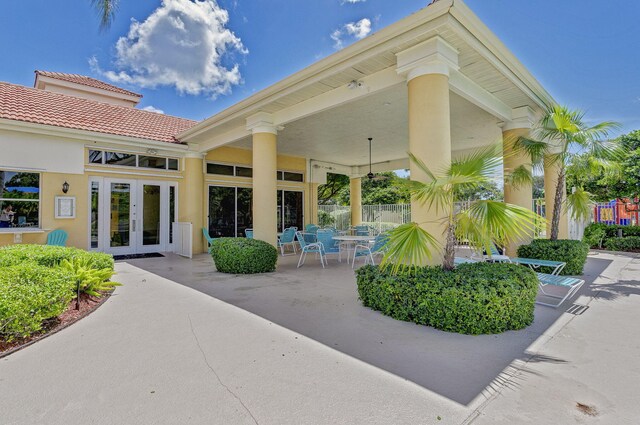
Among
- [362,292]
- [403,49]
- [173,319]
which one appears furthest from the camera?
[403,49]

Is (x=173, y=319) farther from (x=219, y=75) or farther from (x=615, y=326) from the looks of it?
(x=219, y=75)

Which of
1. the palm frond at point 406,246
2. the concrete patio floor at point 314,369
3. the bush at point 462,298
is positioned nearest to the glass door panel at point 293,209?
the concrete patio floor at point 314,369

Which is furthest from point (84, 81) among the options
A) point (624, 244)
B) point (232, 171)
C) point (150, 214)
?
point (624, 244)

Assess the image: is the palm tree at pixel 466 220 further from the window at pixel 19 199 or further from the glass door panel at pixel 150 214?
the window at pixel 19 199

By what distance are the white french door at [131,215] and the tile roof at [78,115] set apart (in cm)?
151

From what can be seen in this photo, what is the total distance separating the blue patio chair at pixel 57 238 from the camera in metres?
8.41

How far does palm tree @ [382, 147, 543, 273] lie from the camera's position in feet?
12.2

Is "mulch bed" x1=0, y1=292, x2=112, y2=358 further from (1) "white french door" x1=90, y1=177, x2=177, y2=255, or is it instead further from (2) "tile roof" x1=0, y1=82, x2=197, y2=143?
(2) "tile roof" x1=0, y1=82, x2=197, y2=143

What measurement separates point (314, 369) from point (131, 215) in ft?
30.7

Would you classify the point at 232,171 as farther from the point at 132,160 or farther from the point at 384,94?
the point at 384,94

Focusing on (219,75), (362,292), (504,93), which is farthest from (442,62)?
(219,75)

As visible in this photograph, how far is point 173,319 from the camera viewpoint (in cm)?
422

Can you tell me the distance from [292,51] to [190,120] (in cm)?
550

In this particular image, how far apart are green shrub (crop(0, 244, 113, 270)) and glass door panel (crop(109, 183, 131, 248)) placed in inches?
151
